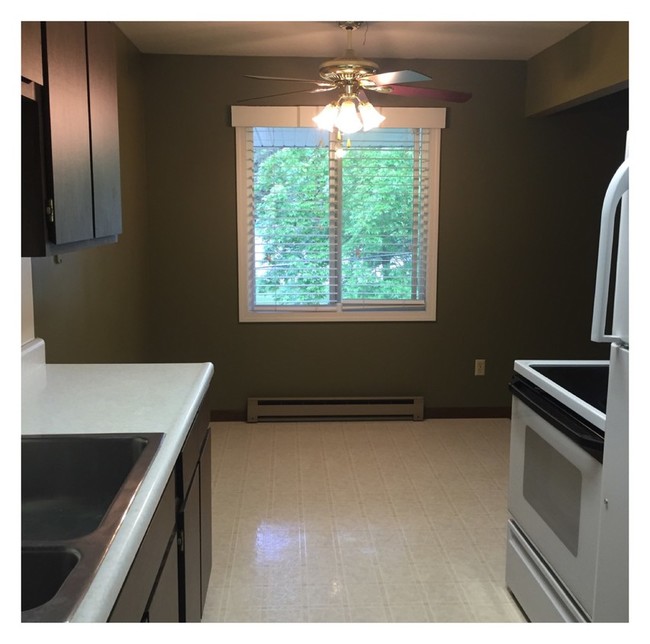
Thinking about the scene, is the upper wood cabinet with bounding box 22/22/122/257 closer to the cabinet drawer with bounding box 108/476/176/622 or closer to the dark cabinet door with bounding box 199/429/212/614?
the cabinet drawer with bounding box 108/476/176/622

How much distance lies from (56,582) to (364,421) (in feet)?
12.0

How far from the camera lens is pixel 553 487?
218cm

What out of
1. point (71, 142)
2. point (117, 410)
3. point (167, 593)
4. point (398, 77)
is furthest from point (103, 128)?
point (167, 593)

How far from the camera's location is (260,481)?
376 centimetres

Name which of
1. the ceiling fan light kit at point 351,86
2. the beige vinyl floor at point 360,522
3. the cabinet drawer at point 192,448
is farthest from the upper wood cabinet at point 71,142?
the beige vinyl floor at point 360,522

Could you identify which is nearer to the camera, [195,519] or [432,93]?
[195,519]

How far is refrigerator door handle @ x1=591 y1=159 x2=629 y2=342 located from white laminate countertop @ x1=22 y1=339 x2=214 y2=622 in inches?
42.1

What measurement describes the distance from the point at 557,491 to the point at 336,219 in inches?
116

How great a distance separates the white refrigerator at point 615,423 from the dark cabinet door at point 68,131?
1370 mm

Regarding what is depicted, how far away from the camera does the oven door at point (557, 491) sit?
1.87m

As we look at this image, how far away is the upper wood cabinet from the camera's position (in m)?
1.71

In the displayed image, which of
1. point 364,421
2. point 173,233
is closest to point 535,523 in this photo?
point 364,421

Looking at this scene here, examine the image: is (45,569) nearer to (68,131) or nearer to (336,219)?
(68,131)
